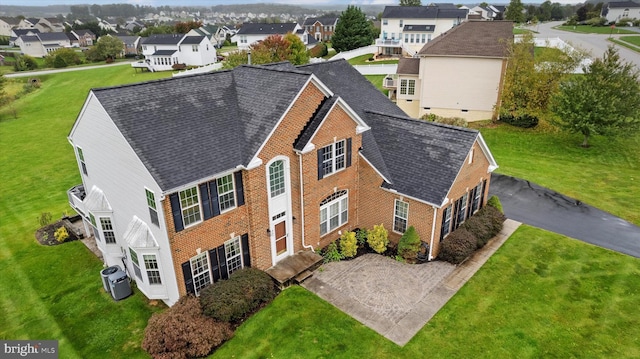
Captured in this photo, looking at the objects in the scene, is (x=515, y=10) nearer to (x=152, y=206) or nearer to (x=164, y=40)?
(x=164, y=40)

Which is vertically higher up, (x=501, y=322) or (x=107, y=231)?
(x=107, y=231)

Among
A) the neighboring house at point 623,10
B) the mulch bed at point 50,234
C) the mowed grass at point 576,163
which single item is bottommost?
the mowed grass at point 576,163

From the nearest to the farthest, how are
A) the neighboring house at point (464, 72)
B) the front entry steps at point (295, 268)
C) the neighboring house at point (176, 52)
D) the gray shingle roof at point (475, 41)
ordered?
the front entry steps at point (295, 268), the gray shingle roof at point (475, 41), the neighboring house at point (464, 72), the neighboring house at point (176, 52)

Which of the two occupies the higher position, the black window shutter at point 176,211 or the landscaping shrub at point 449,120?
the black window shutter at point 176,211

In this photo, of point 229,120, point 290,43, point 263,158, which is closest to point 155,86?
point 229,120

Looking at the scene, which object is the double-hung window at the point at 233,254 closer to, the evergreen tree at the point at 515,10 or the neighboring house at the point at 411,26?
the neighboring house at the point at 411,26

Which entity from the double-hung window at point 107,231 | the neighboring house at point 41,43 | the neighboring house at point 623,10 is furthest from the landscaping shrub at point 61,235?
the neighboring house at point 623,10

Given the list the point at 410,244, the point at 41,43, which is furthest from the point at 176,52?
the point at 410,244

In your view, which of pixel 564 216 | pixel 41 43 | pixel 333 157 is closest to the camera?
pixel 333 157
